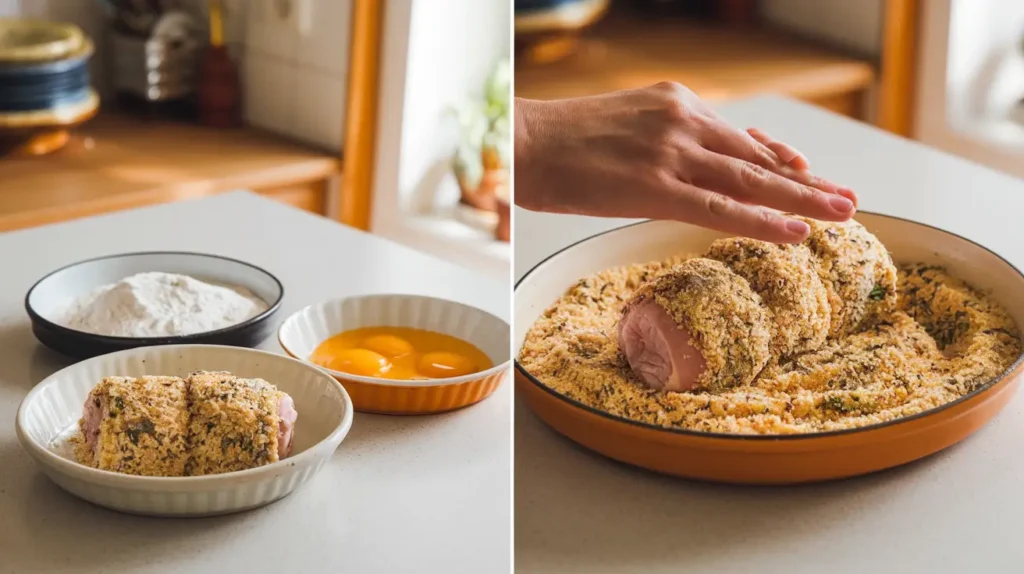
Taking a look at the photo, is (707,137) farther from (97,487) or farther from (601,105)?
(97,487)

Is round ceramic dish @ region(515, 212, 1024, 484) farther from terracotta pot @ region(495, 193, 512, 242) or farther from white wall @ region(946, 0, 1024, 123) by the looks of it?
white wall @ region(946, 0, 1024, 123)

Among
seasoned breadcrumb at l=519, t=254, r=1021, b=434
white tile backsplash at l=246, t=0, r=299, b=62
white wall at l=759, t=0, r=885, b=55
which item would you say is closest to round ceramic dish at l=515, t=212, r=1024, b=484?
seasoned breadcrumb at l=519, t=254, r=1021, b=434

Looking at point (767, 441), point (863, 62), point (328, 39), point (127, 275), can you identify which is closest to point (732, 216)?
point (767, 441)

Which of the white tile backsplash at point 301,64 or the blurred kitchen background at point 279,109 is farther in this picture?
the white tile backsplash at point 301,64

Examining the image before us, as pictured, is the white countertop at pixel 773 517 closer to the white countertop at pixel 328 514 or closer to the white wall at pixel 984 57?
the white countertop at pixel 328 514

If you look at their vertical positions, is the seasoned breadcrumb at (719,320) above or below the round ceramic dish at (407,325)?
above

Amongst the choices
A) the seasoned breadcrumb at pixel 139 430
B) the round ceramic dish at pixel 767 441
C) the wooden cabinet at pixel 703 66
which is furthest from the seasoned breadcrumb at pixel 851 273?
the wooden cabinet at pixel 703 66
